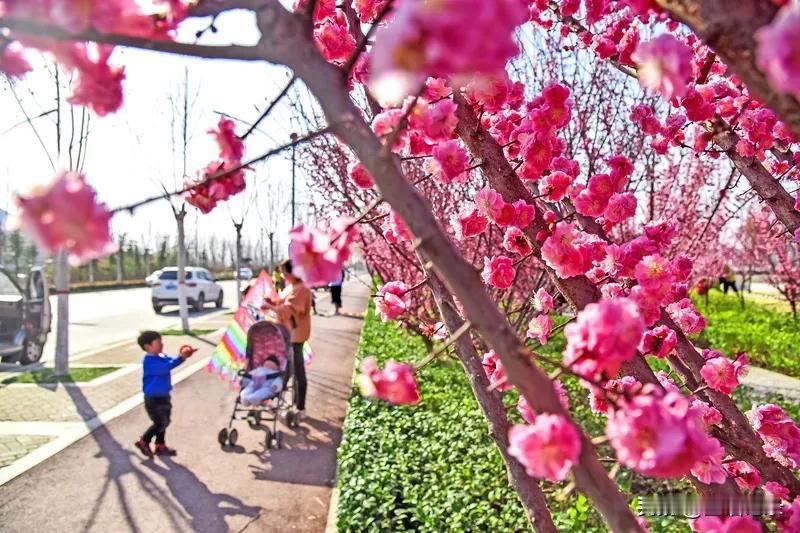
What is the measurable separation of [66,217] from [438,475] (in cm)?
396

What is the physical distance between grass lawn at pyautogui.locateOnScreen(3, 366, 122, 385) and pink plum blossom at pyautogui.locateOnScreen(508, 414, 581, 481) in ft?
28.8

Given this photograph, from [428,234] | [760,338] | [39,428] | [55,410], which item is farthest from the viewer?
[760,338]

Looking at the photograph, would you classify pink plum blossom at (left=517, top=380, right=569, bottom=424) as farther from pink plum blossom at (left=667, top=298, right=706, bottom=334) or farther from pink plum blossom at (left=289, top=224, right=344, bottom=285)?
pink plum blossom at (left=667, top=298, right=706, bottom=334)

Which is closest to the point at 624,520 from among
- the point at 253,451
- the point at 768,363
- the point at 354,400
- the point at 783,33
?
the point at 783,33

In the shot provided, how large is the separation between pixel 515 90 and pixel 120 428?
5776 mm

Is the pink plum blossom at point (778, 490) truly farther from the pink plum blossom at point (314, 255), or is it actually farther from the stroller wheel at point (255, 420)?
the stroller wheel at point (255, 420)

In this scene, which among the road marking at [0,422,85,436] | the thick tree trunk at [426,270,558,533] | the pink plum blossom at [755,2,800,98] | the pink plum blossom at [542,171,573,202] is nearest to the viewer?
the pink plum blossom at [755,2,800,98]

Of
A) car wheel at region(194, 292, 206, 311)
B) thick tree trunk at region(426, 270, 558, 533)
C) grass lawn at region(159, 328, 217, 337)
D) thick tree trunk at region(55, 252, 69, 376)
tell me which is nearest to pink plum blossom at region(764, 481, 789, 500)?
thick tree trunk at region(426, 270, 558, 533)

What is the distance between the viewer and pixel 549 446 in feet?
2.95

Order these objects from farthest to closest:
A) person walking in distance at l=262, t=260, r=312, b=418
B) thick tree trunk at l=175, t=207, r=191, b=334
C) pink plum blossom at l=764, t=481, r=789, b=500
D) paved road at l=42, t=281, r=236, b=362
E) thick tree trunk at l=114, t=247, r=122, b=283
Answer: thick tree trunk at l=114, t=247, r=122, b=283 → thick tree trunk at l=175, t=207, r=191, b=334 → paved road at l=42, t=281, r=236, b=362 → person walking in distance at l=262, t=260, r=312, b=418 → pink plum blossom at l=764, t=481, r=789, b=500

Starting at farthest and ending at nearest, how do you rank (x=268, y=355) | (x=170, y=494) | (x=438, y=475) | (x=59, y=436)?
(x=268, y=355) < (x=59, y=436) < (x=170, y=494) < (x=438, y=475)

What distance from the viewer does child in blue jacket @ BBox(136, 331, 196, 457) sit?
5.58 meters

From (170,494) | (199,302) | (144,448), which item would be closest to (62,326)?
(144,448)

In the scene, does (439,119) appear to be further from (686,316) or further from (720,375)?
(686,316)
